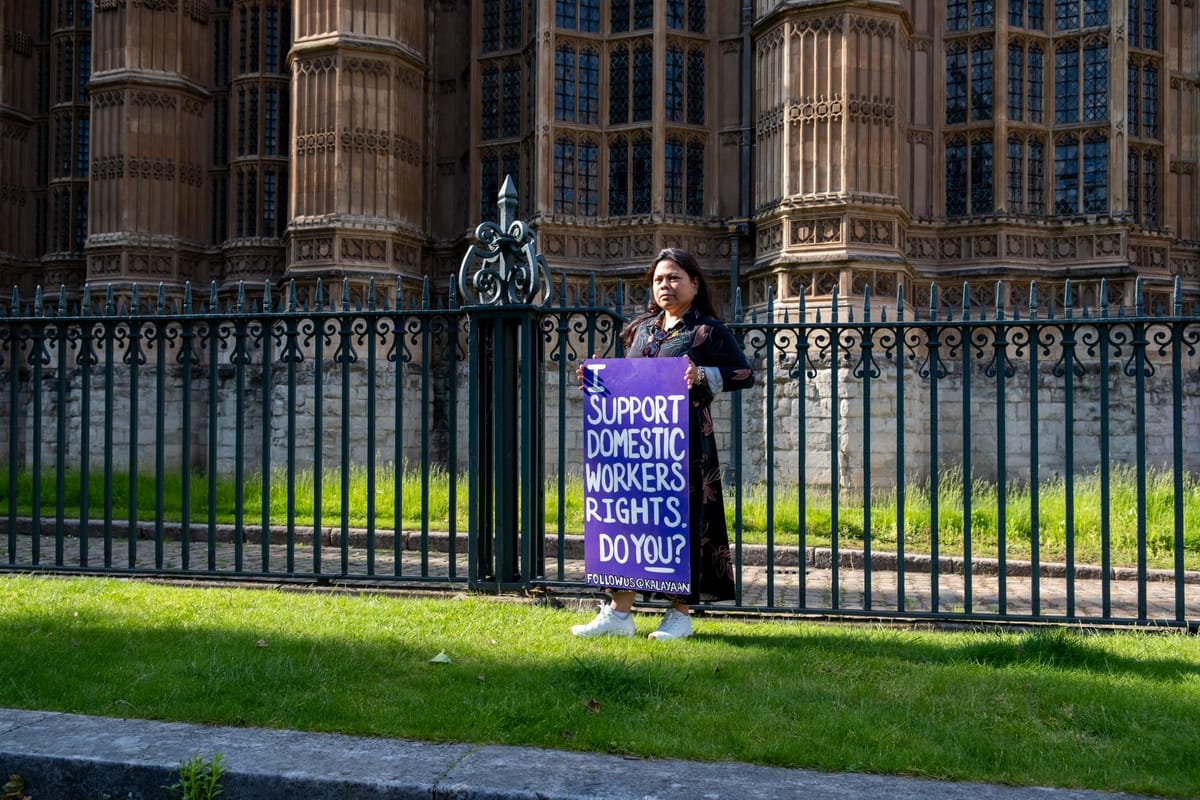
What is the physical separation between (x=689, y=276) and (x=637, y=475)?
103 cm

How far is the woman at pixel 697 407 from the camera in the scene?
17.5 ft

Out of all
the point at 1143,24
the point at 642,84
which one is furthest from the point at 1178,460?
the point at 1143,24

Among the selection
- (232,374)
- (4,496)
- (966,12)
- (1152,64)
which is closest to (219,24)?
(232,374)

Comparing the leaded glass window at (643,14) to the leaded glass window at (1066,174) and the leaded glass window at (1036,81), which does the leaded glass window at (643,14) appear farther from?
the leaded glass window at (1066,174)

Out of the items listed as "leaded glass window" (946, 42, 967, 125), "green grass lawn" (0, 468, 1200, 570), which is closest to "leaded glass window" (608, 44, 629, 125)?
"leaded glass window" (946, 42, 967, 125)

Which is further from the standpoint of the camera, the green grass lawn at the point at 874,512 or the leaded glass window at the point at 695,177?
the leaded glass window at the point at 695,177

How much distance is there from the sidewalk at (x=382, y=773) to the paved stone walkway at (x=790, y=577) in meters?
2.88

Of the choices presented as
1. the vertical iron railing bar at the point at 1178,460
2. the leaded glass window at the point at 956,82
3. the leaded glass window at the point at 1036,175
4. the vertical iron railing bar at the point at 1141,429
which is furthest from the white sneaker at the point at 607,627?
the leaded glass window at the point at 956,82

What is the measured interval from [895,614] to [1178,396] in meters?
1.90

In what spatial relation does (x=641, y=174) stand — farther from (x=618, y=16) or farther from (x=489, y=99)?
(x=489, y=99)

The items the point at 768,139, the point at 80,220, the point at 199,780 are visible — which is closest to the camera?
the point at 199,780

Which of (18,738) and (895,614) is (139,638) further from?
(895,614)

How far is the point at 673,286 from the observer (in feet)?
17.5

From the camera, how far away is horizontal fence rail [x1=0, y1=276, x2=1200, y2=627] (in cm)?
618
